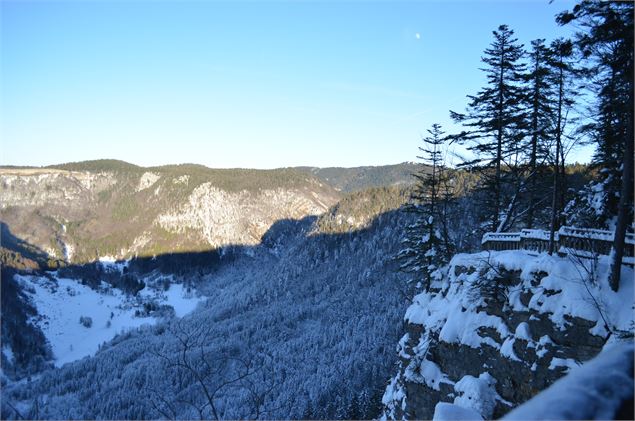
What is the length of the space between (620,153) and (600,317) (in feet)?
28.6

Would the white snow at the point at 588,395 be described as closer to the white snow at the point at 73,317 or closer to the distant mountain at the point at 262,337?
the distant mountain at the point at 262,337

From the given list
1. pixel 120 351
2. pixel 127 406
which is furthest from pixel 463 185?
pixel 120 351

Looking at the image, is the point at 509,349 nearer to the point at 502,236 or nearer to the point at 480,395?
the point at 480,395

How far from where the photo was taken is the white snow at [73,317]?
507 ft

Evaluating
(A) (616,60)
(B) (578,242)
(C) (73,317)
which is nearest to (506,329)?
(B) (578,242)

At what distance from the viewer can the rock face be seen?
11.1 metres

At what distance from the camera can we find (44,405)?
89688 mm

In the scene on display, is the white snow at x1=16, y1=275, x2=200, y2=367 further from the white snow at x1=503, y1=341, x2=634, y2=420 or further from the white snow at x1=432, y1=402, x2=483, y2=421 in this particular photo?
the white snow at x1=503, y1=341, x2=634, y2=420

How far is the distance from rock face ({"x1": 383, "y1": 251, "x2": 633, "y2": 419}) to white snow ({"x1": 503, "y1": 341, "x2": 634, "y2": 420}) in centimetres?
817

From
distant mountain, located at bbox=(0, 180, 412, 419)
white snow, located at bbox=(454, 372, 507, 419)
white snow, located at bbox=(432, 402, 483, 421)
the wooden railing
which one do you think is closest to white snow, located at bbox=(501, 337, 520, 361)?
white snow, located at bbox=(454, 372, 507, 419)

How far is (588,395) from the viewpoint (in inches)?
123

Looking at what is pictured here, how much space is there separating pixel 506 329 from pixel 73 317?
19929 cm

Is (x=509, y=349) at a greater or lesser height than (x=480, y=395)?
greater

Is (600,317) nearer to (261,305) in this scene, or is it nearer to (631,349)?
(631,349)
